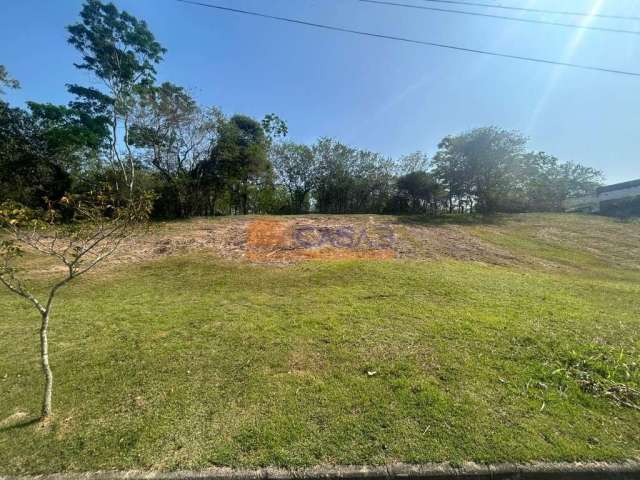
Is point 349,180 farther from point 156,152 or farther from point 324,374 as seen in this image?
point 324,374

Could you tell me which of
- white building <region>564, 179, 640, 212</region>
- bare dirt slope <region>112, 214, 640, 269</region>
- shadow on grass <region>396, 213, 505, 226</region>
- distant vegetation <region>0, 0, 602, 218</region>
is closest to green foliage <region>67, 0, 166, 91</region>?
distant vegetation <region>0, 0, 602, 218</region>

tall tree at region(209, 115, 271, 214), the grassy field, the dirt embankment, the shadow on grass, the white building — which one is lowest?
the grassy field

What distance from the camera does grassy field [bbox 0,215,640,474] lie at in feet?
6.70

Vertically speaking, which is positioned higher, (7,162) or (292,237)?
(7,162)

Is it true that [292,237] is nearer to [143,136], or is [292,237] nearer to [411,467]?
[411,467]

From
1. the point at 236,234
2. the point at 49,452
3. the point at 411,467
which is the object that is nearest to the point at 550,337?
the point at 411,467

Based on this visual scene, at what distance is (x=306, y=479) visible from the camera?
1.84 metres

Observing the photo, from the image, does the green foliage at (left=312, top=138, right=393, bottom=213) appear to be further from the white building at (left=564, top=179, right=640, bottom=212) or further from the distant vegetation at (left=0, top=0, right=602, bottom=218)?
the white building at (left=564, top=179, right=640, bottom=212)

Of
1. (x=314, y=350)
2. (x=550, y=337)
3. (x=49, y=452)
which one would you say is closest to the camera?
(x=49, y=452)

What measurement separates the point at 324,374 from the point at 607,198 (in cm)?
2981

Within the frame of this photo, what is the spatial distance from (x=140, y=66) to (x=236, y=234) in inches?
440

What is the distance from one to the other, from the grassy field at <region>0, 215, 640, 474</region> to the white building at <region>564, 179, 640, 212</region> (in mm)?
17337

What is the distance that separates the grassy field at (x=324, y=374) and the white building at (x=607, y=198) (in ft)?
56.9

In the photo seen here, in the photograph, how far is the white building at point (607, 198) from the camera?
1794cm
